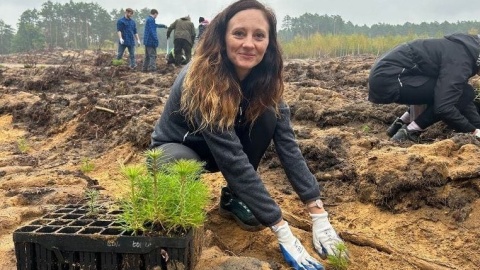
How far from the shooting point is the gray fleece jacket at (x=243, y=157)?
7.06ft

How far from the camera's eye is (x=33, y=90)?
875cm

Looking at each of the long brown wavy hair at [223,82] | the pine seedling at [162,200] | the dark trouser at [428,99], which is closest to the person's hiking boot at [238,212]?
the long brown wavy hair at [223,82]

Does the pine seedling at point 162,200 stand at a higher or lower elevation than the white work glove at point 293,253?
higher

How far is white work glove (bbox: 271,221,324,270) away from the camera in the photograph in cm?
213

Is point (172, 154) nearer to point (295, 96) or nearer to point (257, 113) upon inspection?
point (257, 113)

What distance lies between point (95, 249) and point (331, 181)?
218cm

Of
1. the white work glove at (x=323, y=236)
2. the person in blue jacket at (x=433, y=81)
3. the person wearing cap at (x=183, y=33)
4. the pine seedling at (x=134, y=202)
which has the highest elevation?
the person wearing cap at (x=183, y=33)

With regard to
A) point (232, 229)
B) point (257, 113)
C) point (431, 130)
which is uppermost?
point (257, 113)

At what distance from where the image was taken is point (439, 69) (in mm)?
4094

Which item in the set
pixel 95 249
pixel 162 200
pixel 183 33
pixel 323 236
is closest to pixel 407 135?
pixel 323 236

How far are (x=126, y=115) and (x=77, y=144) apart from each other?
70 centimetres

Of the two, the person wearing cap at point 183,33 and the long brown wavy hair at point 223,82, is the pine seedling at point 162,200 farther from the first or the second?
the person wearing cap at point 183,33

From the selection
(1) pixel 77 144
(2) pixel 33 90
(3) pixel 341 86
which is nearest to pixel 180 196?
(1) pixel 77 144

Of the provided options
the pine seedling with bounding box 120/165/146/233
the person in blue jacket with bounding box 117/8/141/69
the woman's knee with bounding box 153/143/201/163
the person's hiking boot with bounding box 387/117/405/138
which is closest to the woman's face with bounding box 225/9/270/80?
the woman's knee with bounding box 153/143/201/163
